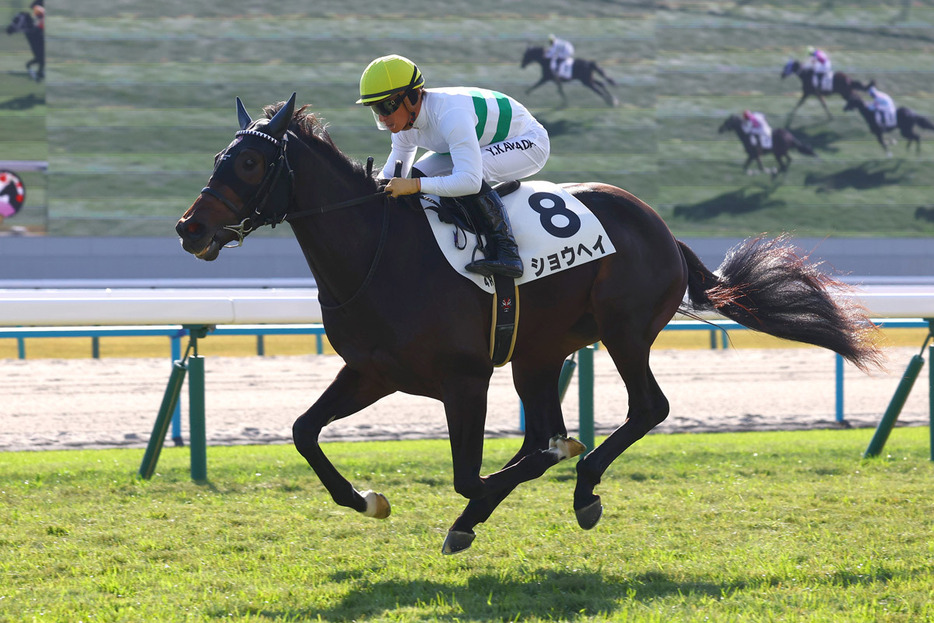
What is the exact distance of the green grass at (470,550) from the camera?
10.7 feet

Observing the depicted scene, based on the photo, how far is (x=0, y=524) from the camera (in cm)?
450

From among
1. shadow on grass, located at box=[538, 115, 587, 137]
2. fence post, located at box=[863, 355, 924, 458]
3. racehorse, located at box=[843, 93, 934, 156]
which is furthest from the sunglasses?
racehorse, located at box=[843, 93, 934, 156]

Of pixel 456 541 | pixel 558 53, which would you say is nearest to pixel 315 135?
pixel 456 541

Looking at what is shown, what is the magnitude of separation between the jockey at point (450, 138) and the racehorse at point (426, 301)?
0.17 m

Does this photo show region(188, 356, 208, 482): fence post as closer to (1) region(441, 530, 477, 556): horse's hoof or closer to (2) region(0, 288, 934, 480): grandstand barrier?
(2) region(0, 288, 934, 480): grandstand barrier

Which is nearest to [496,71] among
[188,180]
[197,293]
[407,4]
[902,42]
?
[407,4]

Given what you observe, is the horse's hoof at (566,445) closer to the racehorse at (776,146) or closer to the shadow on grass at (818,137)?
the racehorse at (776,146)

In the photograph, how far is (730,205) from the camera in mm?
28438

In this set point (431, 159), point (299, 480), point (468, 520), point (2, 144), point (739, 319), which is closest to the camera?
point (468, 520)

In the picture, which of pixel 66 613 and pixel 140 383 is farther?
pixel 140 383

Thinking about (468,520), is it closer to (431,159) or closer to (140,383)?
(431,159)

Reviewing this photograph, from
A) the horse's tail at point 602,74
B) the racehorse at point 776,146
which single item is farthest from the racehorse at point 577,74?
the racehorse at point 776,146

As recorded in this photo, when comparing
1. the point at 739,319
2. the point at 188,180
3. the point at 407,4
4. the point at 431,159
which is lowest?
the point at 739,319

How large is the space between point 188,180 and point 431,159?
24.0 metres
